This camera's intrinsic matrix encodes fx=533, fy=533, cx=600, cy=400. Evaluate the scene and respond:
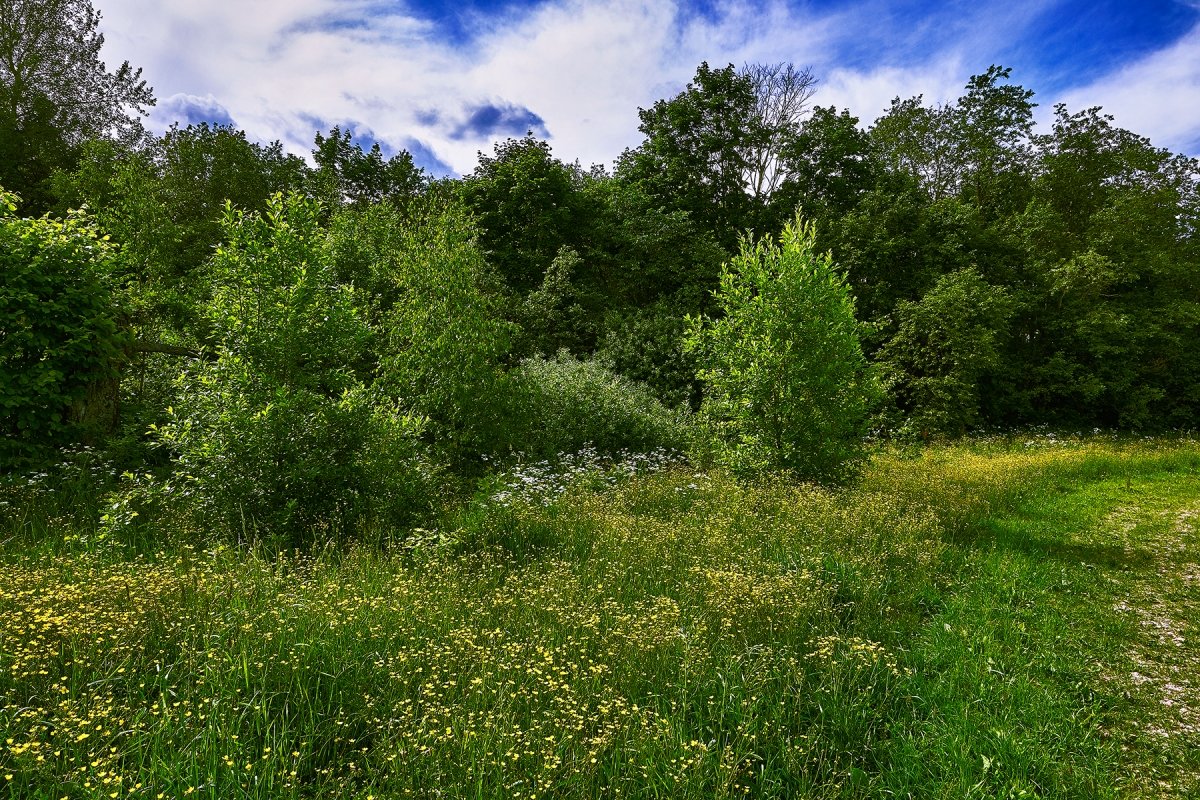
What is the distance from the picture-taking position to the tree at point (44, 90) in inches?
906

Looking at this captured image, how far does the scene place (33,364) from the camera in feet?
21.8

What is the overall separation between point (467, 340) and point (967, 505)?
8971mm

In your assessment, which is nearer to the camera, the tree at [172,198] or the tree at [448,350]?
the tree at [448,350]

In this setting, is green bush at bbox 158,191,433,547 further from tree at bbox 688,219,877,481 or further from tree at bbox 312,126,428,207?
tree at bbox 312,126,428,207

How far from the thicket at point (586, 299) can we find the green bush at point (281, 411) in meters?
0.03

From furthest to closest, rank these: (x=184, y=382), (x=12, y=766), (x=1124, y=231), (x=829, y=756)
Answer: (x=1124, y=231) < (x=184, y=382) < (x=829, y=756) < (x=12, y=766)

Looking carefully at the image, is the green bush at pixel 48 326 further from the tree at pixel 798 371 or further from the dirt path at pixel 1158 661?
the dirt path at pixel 1158 661

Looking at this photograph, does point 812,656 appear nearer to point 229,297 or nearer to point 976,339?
point 229,297

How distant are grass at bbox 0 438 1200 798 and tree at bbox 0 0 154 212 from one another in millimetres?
27588

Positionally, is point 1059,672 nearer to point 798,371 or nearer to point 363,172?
point 798,371

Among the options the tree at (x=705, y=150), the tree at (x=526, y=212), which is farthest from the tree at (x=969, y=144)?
the tree at (x=526, y=212)

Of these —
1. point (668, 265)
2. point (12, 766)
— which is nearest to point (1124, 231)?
point (668, 265)

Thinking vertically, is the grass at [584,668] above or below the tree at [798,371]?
below

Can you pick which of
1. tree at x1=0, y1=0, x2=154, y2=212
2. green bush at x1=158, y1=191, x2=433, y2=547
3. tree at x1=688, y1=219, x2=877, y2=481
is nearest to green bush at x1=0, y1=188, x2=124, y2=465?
green bush at x1=158, y1=191, x2=433, y2=547
